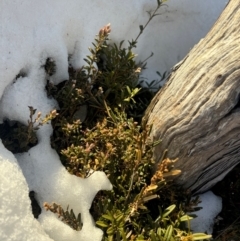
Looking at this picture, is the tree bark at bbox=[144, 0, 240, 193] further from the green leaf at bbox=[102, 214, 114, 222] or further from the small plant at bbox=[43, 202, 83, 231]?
the small plant at bbox=[43, 202, 83, 231]

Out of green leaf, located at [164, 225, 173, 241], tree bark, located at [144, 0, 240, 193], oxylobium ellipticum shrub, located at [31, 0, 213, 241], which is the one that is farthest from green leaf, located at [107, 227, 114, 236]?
tree bark, located at [144, 0, 240, 193]

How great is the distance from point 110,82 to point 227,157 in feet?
2.22

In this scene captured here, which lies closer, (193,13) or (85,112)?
(85,112)

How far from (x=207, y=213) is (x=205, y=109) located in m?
0.68

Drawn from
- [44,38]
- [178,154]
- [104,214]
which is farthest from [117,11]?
[104,214]

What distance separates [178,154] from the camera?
1.96 m

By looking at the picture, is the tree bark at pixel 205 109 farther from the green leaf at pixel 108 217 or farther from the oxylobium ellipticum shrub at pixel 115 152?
the green leaf at pixel 108 217

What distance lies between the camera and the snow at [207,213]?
2109 millimetres

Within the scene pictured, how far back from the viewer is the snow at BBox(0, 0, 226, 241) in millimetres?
1688

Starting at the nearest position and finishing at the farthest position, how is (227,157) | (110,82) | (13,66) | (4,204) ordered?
(4,204) < (13,66) < (227,157) < (110,82)

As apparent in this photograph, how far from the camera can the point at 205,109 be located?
174 cm

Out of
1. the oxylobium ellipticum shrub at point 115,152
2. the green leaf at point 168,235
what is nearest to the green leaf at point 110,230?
the oxylobium ellipticum shrub at point 115,152

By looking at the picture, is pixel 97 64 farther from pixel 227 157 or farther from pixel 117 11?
pixel 227 157

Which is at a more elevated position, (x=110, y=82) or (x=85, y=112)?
(x=110, y=82)
